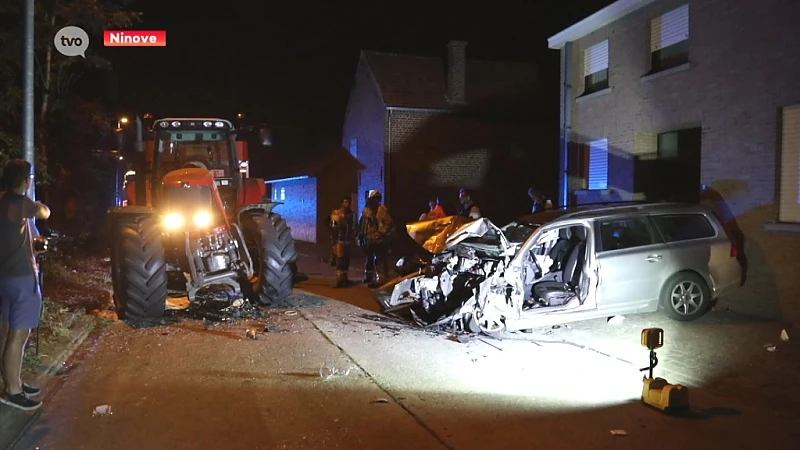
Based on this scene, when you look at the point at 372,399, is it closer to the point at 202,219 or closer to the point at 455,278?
the point at 455,278

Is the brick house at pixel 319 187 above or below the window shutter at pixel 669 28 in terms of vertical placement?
below

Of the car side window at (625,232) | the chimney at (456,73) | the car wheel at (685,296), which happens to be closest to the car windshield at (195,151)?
the car side window at (625,232)

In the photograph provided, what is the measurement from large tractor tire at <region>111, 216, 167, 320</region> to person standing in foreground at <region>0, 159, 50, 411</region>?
3.47m

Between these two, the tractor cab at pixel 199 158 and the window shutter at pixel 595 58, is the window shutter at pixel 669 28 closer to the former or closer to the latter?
the window shutter at pixel 595 58

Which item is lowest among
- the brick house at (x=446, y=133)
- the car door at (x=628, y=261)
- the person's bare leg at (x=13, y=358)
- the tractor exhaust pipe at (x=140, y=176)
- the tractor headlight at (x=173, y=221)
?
the person's bare leg at (x=13, y=358)

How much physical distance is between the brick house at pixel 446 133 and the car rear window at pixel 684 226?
45.5ft

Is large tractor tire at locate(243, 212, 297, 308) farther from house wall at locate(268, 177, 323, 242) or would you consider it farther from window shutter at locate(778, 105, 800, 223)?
house wall at locate(268, 177, 323, 242)

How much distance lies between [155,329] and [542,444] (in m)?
6.01

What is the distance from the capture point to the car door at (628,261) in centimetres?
909

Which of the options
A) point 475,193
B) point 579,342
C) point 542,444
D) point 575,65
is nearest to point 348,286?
point 579,342

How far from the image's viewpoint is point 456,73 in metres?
24.9

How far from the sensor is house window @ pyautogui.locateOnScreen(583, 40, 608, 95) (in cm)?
1459

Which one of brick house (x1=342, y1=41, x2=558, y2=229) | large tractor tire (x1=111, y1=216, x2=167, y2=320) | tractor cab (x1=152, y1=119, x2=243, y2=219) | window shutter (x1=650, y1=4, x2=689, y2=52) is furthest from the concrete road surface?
brick house (x1=342, y1=41, x2=558, y2=229)

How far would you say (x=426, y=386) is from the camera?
6.79 metres
